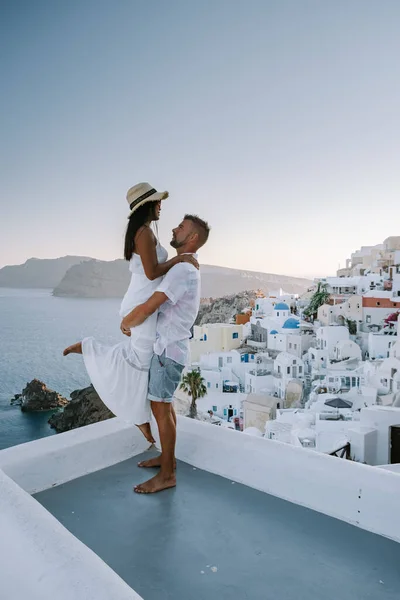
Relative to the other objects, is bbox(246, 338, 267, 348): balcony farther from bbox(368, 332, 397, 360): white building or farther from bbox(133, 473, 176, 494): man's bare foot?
bbox(133, 473, 176, 494): man's bare foot

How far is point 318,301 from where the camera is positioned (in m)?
30.5

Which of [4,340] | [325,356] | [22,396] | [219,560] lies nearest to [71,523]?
[219,560]

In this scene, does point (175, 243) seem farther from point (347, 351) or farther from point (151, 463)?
point (347, 351)

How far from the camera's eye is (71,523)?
1.55 meters

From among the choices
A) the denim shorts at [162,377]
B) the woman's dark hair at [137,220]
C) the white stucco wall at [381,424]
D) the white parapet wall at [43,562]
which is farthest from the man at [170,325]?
the white stucco wall at [381,424]

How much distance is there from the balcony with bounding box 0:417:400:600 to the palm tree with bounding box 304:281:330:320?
28717 mm

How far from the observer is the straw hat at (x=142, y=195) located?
1742 mm

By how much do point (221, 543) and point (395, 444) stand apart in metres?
5.82

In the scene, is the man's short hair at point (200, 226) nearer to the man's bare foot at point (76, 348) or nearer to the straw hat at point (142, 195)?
the straw hat at point (142, 195)

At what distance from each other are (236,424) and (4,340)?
1553 inches

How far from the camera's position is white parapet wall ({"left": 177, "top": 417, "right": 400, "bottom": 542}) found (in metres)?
1.52

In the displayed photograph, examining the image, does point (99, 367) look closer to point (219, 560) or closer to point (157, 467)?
point (157, 467)

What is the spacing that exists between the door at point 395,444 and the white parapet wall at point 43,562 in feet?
20.7

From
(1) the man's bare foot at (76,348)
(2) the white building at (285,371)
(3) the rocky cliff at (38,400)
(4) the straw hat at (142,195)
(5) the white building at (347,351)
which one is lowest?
(3) the rocky cliff at (38,400)
